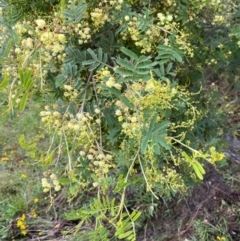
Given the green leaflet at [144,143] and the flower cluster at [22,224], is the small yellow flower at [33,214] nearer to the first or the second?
the flower cluster at [22,224]

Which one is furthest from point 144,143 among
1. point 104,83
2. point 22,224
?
point 22,224

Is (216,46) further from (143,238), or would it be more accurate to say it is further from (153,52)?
(143,238)

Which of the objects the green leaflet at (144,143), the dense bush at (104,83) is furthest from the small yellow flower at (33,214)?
the green leaflet at (144,143)

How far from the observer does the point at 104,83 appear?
1228 millimetres

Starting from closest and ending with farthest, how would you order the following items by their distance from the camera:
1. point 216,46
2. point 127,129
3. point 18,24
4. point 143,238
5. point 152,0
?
point 127,129, point 18,24, point 152,0, point 216,46, point 143,238

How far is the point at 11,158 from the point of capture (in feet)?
9.24

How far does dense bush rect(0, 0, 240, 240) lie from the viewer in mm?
1104

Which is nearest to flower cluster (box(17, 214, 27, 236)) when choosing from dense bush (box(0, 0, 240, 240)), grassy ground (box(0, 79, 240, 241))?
grassy ground (box(0, 79, 240, 241))

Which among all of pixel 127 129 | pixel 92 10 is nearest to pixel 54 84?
pixel 92 10

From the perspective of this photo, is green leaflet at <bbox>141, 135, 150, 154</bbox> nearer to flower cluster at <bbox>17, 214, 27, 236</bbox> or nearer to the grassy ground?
the grassy ground

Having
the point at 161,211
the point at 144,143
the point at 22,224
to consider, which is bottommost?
the point at 22,224

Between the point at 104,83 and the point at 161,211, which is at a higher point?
the point at 104,83

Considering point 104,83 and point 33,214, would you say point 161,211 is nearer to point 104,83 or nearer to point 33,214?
point 33,214

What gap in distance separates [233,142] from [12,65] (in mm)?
1512
